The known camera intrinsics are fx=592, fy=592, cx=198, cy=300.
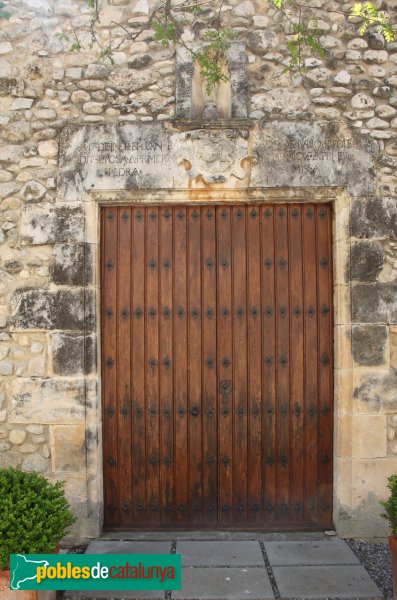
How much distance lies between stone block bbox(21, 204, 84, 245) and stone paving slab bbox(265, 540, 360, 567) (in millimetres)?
2373

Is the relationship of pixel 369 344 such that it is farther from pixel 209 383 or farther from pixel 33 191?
pixel 33 191

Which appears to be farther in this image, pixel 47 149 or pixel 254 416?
pixel 254 416

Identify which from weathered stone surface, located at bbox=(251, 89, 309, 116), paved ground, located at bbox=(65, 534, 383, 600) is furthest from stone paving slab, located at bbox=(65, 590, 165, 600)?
weathered stone surface, located at bbox=(251, 89, 309, 116)

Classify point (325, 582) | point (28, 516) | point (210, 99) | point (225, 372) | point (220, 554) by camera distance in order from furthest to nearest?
point (225, 372), point (210, 99), point (220, 554), point (325, 582), point (28, 516)

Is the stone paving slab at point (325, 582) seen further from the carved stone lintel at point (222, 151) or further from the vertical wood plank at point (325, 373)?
the carved stone lintel at point (222, 151)

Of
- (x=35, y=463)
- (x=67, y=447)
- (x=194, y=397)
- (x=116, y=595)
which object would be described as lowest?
(x=116, y=595)

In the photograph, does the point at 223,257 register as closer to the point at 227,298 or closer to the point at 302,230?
the point at 227,298

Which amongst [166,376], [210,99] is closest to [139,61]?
[210,99]

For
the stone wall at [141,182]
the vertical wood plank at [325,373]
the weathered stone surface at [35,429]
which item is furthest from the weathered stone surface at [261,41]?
the weathered stone surface at [35,429]

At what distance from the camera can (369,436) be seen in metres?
3.92

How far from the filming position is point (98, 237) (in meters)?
4.09

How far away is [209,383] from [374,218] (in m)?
1.58

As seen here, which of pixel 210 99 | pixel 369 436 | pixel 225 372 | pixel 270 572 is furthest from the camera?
pixel 225 372

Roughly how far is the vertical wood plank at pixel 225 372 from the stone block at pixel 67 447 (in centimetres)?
96
